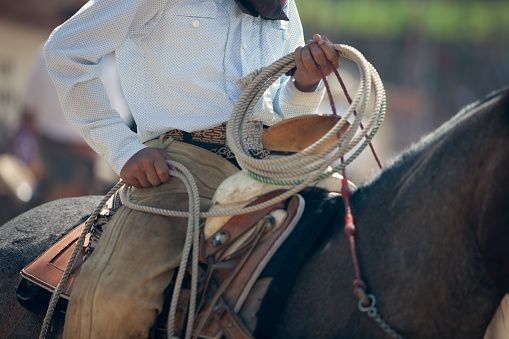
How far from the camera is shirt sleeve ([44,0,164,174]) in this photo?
3908mm

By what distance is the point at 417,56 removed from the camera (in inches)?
1003

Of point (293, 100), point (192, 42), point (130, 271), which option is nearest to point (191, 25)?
point (192, 42)

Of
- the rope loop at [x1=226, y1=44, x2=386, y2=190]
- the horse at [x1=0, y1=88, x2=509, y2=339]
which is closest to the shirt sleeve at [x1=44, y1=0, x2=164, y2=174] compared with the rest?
the rope loop at [x1=226, y1=44, x2=386, y2=190]

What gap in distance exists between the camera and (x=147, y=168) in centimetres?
386

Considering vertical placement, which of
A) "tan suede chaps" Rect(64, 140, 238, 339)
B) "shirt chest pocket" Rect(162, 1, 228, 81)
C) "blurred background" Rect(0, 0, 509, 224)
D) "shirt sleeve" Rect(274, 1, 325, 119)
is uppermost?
"shirt chest pocket" Rect(162, 1, 228, 81)

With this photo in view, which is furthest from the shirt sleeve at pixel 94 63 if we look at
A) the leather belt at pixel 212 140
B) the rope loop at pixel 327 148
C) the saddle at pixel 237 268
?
the saddle at pixel 237 268

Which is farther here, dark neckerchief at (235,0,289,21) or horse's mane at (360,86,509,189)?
dark neckerchief at (235,0,289,21)

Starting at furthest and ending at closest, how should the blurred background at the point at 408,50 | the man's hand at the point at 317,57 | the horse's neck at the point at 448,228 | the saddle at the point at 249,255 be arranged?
1. the blurred background at the point at 408,50
2. the man's hand at the point at 317,57
3. the saddle at the point at 249,255
4. the horse's neck at the point at 448,228

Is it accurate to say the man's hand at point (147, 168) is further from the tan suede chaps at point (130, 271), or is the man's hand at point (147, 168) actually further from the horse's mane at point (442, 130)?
the horse's mane at point (442, 130)

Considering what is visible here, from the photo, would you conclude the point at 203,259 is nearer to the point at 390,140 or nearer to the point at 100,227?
the point at 100,227

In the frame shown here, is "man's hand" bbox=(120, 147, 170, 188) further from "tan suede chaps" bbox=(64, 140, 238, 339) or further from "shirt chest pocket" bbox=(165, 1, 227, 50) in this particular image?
"shirt chest pocket" bbox=(165, 1, 227, 50)

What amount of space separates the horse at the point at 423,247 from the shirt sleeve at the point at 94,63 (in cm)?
91

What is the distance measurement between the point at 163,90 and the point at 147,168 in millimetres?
351

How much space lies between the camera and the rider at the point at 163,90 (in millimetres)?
3742
